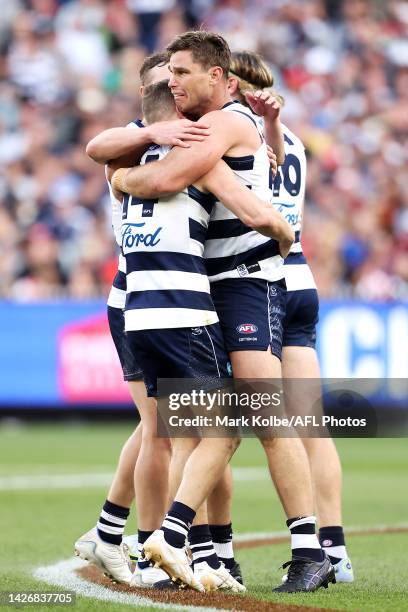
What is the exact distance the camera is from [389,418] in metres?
15.8

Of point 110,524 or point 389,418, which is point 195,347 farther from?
point 389,418

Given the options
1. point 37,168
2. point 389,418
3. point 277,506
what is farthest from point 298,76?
point 277,506

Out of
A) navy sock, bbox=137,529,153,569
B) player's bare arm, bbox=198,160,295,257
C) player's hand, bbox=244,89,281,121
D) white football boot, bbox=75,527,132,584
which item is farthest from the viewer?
white football boot, bbox=75,527,132,584

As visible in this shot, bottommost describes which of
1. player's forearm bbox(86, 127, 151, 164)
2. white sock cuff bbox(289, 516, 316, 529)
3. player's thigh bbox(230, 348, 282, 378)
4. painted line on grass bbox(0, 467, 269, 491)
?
painted line on grass bbox(0, 467, 269, 491)

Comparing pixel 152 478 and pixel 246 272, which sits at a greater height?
pixel 246 272

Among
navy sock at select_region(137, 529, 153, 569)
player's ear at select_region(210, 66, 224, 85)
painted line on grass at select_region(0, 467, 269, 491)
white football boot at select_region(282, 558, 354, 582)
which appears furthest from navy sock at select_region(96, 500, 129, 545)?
painted line on grass at select_region(0, 467, 269, 491)

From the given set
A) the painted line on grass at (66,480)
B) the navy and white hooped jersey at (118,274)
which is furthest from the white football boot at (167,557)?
the painted line on grass at (66,480)

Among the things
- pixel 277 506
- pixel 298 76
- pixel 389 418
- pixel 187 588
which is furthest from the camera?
pixel 298 76

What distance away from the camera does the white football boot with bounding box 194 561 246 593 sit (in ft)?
18.5

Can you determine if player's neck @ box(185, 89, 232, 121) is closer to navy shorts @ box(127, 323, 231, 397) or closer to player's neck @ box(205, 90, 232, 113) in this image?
player's neck @ box(205, 90, 232, 113)

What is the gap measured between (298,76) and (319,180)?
7.11 feet

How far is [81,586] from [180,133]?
209cm

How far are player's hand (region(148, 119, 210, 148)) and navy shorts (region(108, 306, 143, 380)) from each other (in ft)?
3.29

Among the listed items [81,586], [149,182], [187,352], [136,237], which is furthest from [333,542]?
[149,182]
